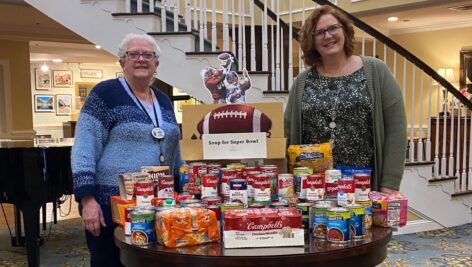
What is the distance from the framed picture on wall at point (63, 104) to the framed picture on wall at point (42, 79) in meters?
0.42

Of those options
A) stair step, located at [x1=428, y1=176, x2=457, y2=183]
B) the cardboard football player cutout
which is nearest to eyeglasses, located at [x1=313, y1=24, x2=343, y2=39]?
the cardboard football player cutout

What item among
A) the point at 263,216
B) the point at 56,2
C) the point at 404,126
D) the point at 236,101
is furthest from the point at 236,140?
→ the point at 56,2

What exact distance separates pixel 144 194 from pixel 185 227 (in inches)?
9.1

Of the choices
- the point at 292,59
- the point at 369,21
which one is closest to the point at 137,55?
the point at 292,59

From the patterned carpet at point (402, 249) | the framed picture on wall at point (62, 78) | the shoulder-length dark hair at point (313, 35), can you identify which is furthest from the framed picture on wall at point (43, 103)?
the shoulder-length dark hair at point (313, 35)

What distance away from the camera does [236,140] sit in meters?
1.65

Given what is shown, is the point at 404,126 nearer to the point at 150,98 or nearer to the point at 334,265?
the point at 334,265

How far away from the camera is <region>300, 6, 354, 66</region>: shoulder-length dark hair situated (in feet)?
6.14

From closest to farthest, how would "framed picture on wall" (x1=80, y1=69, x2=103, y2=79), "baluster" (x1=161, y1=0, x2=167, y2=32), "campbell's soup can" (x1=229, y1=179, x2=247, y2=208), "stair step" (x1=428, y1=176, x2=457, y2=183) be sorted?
"campbell's soup can" (x1=229, y1=179, x2=247, y2=208) → "baluster" (x1=161, y1=0, x2=167, y2=32) → "stair step" (x1=428, y1=176, x2=457, y2=183) → "framed picture on wall" (x1=80, y1=69, x2=103, y2=79)

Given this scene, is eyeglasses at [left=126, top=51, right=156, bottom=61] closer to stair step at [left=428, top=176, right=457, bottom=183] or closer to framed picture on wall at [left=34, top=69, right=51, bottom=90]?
stair step at [left=428, top=176, right=457, bottom=183]

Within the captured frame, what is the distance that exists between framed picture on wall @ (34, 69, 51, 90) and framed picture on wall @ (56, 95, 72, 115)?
425 mm

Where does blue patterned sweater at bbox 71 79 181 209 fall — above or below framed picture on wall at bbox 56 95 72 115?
below

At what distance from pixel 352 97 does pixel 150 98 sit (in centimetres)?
84

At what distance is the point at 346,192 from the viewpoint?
1394 millimetres
